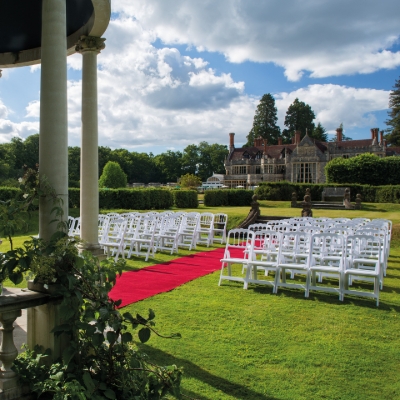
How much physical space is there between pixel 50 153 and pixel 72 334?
60.8 inches

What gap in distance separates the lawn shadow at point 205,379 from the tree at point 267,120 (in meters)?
85.5

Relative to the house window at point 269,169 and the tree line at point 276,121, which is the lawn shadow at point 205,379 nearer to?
the house window at point 269,169

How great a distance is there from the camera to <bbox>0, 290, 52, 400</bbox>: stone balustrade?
2941 mm

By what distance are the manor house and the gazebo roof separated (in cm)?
6354

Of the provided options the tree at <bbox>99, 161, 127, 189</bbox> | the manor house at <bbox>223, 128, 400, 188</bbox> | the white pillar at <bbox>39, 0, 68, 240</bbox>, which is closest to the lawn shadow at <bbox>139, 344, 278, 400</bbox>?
the white pillar at <bbox>39, 0, 68, 240</bbox>

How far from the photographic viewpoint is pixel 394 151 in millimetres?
67250

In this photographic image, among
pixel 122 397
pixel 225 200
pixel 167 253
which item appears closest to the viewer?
pixel 122 397

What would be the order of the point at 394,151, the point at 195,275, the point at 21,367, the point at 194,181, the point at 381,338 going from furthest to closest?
the point at 394,151
the point at 194,181
the point at 195,275
the point at 381,338
the point at 21,367

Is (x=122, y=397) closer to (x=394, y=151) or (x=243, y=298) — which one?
(x=243, y=298)

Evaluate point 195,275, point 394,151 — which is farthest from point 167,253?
point 394,151

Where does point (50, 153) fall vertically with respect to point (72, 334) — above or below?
above

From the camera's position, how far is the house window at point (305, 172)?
223 feet

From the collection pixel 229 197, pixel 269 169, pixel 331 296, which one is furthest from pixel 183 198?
pixel 269 169

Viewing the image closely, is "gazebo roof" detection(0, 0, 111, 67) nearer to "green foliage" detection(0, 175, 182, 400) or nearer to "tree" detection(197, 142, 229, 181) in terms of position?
"green foliage" detection(0, 175, 182, 400)
